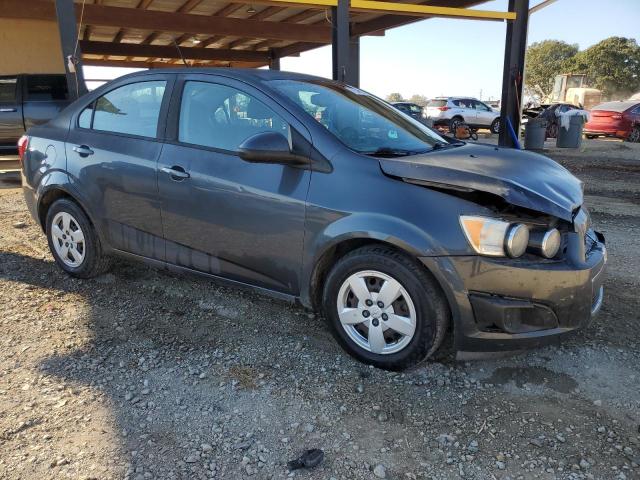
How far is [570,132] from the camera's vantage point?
15242 mm

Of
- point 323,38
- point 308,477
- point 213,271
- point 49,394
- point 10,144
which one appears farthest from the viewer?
point 323,38

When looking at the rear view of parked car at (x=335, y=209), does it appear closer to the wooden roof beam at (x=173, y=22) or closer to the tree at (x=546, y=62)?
the wooden roof beam at (x=173, y=22)

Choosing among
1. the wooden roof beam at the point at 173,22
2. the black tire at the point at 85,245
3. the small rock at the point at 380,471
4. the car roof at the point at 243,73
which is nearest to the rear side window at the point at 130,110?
the car roof at the point at 243,73

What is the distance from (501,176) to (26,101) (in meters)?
9.92

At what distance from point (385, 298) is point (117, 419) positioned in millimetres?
1463

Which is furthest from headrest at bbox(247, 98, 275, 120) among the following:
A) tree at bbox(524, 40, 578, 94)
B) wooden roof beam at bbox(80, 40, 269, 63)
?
tree at bbox(524, 40, 578, 94)

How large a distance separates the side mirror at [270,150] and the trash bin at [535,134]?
1316cm

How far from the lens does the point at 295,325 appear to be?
138 inches

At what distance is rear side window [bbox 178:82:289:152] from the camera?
10.5 ft

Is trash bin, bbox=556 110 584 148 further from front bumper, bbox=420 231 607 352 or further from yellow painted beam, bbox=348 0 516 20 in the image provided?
front bumper, bbox=420 231 607 352

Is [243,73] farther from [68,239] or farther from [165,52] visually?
[165,52]

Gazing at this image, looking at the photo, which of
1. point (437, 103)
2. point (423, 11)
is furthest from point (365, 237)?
point (437, 103)

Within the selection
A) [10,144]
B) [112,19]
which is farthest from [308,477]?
[112,19]

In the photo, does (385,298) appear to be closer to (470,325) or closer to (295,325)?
(470,325)
